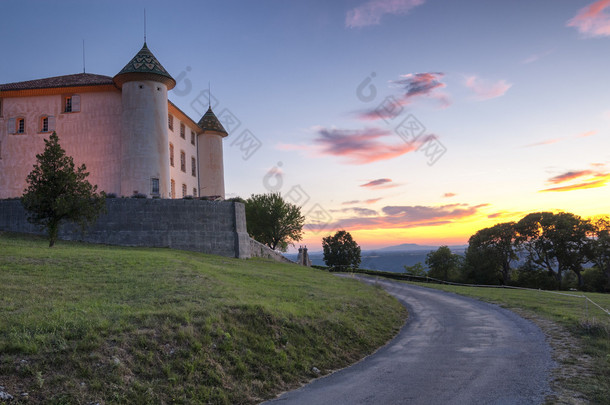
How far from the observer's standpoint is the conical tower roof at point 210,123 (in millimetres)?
49406

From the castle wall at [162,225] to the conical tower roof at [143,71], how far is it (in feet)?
36.2

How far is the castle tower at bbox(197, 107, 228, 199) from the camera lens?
4888 centimetres

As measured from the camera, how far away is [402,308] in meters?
22.0

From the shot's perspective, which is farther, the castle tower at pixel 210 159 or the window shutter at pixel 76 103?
the castle tower at pixel 210 159

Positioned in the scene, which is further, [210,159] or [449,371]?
[210,159]

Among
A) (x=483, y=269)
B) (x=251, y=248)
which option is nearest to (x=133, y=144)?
(x=251, y=248)

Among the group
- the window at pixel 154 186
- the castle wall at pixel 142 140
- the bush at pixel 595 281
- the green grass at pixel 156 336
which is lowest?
the bush at pixel 595 281

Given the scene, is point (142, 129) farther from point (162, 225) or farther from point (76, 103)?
point (162, 225)

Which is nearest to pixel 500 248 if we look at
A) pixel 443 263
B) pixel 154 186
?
pixel 443 263

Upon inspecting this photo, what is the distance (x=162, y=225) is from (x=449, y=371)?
2439 centimetres

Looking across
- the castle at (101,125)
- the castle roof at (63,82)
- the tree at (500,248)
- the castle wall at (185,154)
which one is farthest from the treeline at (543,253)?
the castle roof at (63,82)

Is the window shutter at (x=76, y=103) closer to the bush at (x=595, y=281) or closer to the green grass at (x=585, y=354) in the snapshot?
the green grass at (x=585, y=354)

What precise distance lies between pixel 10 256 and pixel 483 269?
61190 mm

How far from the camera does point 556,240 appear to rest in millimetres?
57781
